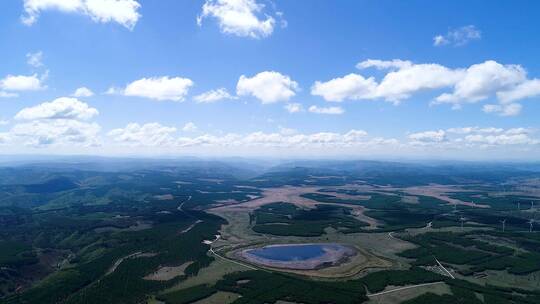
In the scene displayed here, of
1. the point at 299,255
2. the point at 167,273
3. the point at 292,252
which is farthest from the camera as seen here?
the point at 292,252

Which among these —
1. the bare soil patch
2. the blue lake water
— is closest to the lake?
the blue lake water

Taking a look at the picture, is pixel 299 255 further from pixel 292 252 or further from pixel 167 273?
pixel 167 273

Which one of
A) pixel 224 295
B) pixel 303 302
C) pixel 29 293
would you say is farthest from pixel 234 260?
pixel 29 293

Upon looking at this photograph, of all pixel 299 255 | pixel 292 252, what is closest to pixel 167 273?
pixel 299 255

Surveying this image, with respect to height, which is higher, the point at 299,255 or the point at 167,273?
the point at 299,255

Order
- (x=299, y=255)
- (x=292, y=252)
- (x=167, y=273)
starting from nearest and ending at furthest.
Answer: (x=167, y=273) → (x=299, y=255) → (x=292, y=252)

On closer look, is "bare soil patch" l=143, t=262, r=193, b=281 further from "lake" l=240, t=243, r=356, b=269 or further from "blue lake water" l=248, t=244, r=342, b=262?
"blue lake water" l=248, t=244, r=342, b=262

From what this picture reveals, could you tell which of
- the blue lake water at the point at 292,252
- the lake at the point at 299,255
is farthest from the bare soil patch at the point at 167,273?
the blue lake water at the point at 292,252

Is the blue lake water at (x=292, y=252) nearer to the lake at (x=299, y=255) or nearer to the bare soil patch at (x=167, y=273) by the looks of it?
the lake at (x=299, y=255)
